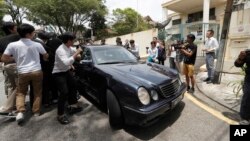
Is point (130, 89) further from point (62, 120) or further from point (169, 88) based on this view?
point (62, 120)

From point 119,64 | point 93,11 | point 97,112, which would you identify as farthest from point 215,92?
point 93,11

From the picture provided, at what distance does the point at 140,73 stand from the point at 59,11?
88.6 ft

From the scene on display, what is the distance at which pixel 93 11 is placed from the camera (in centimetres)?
3125

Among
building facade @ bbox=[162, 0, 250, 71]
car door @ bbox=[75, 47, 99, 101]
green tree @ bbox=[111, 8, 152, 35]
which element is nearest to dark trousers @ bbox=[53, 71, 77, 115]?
car door @ bbox=[75, 47, 99, 101]

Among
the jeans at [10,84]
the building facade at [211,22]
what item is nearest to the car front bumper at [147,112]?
the jeans at [10,84]

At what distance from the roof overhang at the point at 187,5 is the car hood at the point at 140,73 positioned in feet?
65.6

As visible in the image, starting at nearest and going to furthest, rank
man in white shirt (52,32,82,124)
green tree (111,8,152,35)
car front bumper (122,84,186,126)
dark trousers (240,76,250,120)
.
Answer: car front bumper (122,84,186,126), dark trousers (240,76,250,120), man in white shirt (52,32,82,124), green tree (111,8,152,35)

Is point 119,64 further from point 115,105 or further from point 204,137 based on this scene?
point 204,137

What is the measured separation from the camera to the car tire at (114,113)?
3.73 metres

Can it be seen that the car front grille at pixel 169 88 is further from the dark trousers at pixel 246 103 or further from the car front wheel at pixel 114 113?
the dark trousers at pixel 246 103

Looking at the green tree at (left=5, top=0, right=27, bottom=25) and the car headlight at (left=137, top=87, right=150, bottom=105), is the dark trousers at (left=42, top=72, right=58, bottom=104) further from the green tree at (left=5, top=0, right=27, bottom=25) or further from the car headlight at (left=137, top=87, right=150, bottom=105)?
the green tree at (left=5, top=0, right=27, bottom=25)

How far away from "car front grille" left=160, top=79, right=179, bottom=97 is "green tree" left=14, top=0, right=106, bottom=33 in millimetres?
26052

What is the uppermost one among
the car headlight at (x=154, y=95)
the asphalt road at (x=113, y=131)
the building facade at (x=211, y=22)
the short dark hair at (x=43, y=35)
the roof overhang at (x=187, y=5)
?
the roof overhang at (x=187, y=5)

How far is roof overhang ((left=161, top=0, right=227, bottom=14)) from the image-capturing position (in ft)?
73.7
